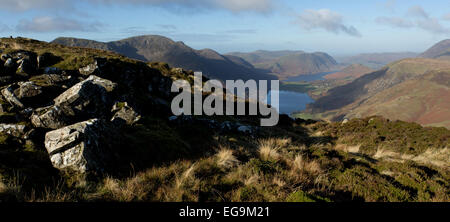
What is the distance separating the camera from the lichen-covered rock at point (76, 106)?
22.5 ft

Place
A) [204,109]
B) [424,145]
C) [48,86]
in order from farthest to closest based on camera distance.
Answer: [204,109], [424,145], [48,86]

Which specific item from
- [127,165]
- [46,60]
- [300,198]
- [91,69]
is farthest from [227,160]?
[46,60]

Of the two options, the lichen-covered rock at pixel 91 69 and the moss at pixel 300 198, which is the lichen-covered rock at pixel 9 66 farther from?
the moss at pixel 300 198

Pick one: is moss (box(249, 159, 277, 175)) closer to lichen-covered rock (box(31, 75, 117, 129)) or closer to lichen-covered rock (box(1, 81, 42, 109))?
lichen-covered rock (box(31, 75, 117, 129))

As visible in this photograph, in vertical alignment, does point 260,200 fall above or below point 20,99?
below

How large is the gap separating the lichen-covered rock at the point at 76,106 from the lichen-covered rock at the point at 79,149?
4.48 ft

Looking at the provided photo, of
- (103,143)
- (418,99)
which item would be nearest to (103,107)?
(103,143)

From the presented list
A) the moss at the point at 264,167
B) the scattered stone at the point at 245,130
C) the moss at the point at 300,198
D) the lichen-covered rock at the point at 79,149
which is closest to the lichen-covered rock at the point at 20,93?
the lichen-covered rock at the point at 79,149

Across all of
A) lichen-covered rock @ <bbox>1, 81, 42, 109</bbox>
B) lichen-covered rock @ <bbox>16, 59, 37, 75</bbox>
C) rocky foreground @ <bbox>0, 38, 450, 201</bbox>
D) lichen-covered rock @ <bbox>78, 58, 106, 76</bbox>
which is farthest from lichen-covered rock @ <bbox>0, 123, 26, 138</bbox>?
lichen-covered rock @ <bbox>78, 58, 106, 76</bbox>

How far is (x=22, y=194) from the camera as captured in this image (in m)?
4.24

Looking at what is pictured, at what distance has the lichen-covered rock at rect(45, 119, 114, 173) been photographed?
5.37 m

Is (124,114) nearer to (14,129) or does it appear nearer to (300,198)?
(14,129)
